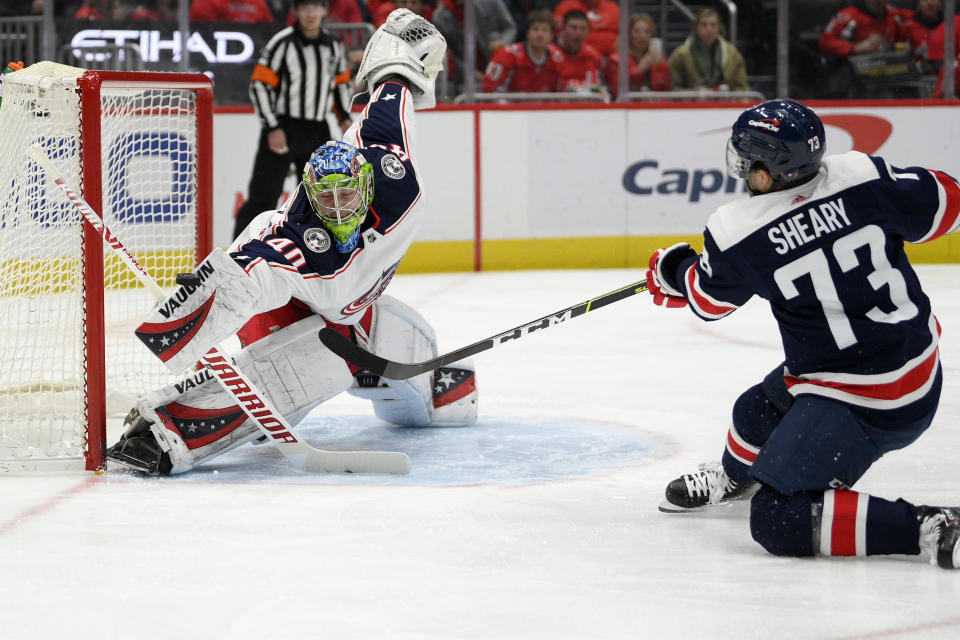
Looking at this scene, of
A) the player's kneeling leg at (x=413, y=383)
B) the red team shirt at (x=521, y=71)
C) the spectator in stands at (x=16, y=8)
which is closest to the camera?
the player's kneeling leg at (x=413, y=383)

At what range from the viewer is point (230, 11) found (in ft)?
20.6

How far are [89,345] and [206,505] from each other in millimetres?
478

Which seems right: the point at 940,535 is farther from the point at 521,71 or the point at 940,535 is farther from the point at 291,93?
the point at 521,71

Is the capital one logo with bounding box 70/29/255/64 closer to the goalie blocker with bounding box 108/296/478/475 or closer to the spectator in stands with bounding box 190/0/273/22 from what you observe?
the spectator in stands with bounding box 190/0/273/22

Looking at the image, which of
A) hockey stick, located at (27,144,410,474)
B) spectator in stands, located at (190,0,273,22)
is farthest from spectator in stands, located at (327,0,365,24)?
hockey stick, located at (27,144,410,474)

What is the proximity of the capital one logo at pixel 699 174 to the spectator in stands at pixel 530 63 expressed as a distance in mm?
618

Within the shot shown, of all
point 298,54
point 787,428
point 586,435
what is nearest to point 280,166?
point 298,54

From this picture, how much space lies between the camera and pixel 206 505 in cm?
251

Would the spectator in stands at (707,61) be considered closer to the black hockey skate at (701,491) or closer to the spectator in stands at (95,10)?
the spectator in stands at (95,10)

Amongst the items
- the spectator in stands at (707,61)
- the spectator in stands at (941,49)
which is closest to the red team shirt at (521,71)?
the spectator in stands at (707,61)

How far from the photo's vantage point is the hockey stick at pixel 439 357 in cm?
265

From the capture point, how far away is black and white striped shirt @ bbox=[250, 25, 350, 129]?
5762mm

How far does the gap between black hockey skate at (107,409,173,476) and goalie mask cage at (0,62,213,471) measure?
4 cm

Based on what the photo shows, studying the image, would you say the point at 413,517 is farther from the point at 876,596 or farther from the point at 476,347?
the point at 876,596
